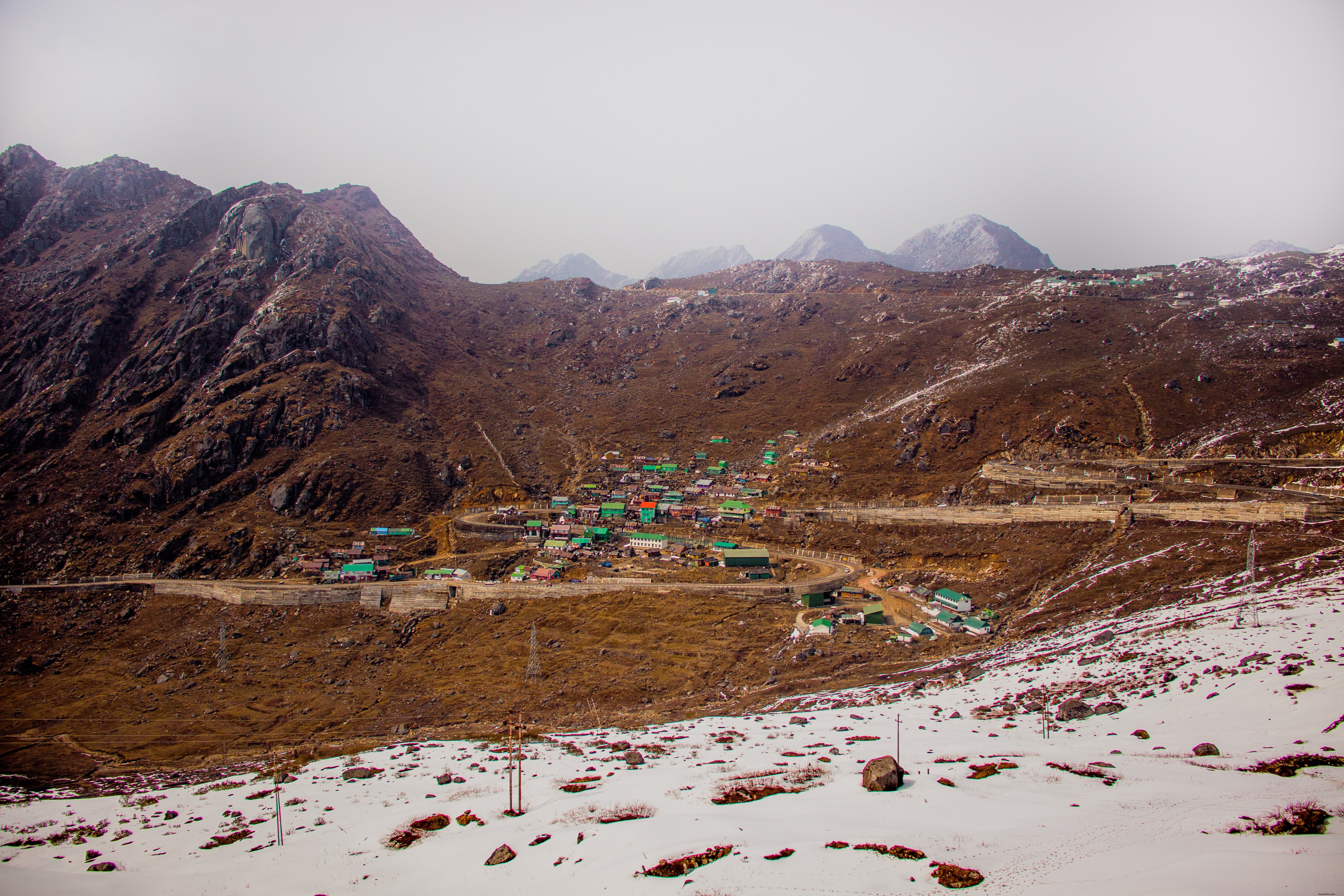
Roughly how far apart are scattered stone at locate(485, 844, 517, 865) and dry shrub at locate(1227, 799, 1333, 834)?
61.1 ft

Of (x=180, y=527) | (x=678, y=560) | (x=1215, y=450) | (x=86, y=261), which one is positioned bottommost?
(x=678, y=560)

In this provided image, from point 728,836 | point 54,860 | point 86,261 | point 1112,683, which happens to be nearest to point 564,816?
point 728,836

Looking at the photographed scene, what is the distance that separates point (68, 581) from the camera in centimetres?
6581

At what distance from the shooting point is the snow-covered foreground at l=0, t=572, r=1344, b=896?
14.3 metres

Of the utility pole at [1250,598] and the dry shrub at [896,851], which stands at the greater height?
the utility pole at [1250,598]

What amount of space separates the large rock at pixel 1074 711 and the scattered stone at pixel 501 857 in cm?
2297

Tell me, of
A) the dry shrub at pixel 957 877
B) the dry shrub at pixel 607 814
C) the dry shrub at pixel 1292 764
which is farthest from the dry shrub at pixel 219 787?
the dry shrub at pixel 1292 764

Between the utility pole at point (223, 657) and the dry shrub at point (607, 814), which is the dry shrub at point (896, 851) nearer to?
the dry shrub at point (607, 814)

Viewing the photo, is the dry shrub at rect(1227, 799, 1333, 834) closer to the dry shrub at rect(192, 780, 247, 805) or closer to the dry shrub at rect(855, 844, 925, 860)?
the dry shrub at rect(855, 844, 925, 860)

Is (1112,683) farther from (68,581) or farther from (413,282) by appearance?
(413,282)

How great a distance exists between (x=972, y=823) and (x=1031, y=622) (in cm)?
3144

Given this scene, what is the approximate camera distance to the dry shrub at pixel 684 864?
598 inches

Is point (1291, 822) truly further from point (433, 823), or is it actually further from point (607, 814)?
point (433, 823)

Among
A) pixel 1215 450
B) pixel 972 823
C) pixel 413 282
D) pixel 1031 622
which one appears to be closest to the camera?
pixel 972 823
